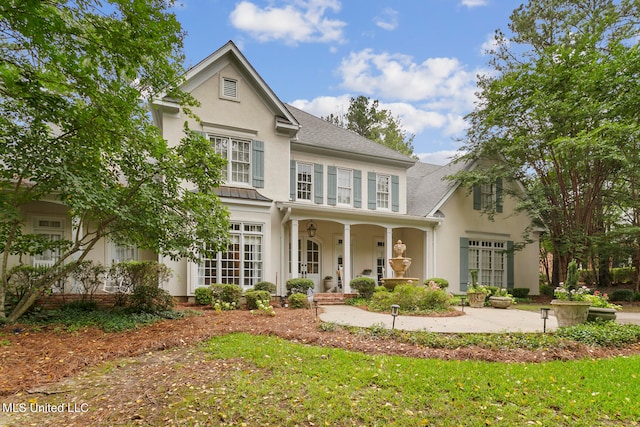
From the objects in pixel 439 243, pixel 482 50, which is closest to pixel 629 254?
pixel 439 243

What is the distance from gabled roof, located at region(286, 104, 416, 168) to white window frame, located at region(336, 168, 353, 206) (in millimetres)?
742

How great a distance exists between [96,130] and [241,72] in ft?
25.4

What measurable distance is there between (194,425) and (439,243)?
15.3 m

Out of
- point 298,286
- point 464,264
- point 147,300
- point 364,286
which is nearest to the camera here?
point 147,300

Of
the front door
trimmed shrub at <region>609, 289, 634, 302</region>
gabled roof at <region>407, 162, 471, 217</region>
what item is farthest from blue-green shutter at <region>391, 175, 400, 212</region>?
trimmed shrub at <region>609, 289, 634, 302</region>

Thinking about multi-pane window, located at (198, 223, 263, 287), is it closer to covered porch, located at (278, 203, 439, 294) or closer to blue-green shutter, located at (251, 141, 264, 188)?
covered porch, located at (278, 203, 439, 294)

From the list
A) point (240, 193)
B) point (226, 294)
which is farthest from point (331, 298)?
point (240, 193)

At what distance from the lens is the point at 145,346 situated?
23.0 feet

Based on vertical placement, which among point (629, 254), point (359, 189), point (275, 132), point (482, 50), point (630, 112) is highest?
point (482, 50)

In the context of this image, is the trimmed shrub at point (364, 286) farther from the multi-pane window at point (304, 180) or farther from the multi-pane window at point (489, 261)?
the multi-pane window at point (489, 261)

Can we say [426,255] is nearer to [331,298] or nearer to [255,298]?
[331,298]

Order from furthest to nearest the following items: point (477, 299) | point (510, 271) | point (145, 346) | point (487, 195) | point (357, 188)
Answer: point (510, 271), point (487, 195), point (357, 188), point (477, 299), point (145, 346)

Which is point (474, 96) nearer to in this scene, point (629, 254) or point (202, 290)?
point (629, 254)

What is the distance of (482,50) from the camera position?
70.5 feet
